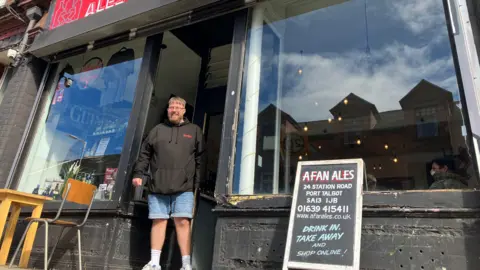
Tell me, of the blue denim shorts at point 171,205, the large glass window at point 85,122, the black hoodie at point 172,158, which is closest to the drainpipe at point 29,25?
the large glass window at point 85,122

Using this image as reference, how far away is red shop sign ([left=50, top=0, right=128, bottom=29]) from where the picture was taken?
17.0 ft

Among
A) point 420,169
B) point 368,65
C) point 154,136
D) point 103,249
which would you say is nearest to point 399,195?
point 420,169

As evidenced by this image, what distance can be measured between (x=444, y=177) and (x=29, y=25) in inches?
265

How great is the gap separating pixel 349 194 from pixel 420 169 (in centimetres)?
Answer: 157

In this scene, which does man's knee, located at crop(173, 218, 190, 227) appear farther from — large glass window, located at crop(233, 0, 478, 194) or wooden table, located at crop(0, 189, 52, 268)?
wooden table, located at crop(0, 189, 52, 268)

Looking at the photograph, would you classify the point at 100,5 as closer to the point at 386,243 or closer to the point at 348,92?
the point at 348,92

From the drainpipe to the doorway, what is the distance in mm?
2703

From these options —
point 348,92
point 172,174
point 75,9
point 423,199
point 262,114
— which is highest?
point 75,9

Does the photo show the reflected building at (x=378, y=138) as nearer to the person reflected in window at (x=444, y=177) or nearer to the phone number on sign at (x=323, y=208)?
the person reflected in window at (x=444, y=177)

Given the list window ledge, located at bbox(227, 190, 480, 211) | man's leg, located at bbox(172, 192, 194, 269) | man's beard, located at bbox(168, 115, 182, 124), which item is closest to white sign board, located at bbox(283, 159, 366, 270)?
window ledge, located at bbox(227, 190, 480, 211)

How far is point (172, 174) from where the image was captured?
3564 millimetres

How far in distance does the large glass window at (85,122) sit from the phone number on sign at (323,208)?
271 centimetres

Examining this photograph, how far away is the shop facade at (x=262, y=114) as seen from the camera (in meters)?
2.71

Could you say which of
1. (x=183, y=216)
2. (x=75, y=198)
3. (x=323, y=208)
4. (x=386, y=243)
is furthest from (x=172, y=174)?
(x=386, y=243)
